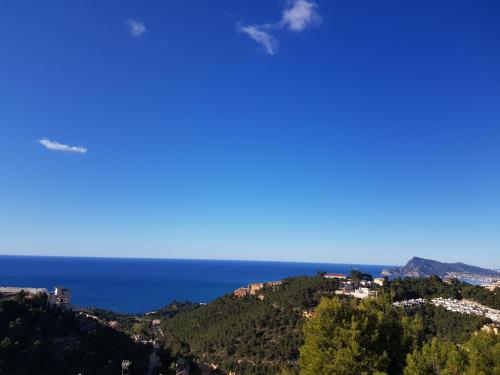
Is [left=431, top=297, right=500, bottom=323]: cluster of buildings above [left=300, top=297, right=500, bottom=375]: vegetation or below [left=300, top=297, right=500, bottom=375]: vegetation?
below

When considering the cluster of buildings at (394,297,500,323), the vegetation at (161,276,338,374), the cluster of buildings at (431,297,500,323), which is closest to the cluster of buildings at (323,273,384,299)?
the vegetation at (161,276,338,374)

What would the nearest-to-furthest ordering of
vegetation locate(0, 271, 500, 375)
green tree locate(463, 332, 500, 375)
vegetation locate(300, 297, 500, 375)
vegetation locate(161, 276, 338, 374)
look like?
green tree locate(463, 332, 500, 375)
vegetation locate(300, 297, 500, 375)
vegetation locate(0, 271, 500, 375)
vegetation locate(161, 276, 338, 374)

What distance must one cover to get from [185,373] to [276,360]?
595 inches

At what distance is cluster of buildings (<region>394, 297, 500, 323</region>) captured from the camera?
48.2 meters

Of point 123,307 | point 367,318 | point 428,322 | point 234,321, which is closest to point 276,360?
point 234,321

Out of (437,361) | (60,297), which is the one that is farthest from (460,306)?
(60,297)

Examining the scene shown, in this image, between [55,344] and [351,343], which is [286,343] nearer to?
[55,344]

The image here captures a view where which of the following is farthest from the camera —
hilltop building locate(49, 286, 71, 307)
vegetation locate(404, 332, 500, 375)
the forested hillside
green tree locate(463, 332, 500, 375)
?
hilltop building locate(49, 286, 71, 307)

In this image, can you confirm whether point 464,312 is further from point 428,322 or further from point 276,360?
point 276,360

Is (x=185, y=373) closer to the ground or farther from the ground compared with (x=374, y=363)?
closer to the ground

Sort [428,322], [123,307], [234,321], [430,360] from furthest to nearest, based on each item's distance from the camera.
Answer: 1. [123,307]
2. [234,321]
3. [428,322]
4. [430,360]

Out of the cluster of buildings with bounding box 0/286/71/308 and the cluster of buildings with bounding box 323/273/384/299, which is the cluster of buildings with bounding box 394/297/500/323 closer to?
the cluster of buildings with bounding box 323/273/384/299

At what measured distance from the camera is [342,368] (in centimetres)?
1773

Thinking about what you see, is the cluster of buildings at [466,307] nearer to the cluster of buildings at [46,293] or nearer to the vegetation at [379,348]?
the vegetation at [379,348]
